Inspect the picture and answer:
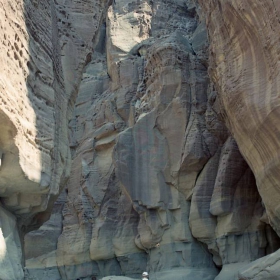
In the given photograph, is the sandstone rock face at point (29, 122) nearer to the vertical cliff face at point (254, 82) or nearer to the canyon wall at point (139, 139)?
the canyon wall at point (139, 139)

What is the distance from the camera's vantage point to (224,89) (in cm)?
1143

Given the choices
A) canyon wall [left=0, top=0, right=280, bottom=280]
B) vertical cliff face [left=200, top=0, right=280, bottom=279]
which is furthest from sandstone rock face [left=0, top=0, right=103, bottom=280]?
vertical cliff face [left=200, top=0, right=280, bottom=279]

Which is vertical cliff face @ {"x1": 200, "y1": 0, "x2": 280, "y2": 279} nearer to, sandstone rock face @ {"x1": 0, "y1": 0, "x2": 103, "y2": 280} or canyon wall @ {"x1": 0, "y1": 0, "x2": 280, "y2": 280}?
canyon wall @ {"x1": 0, "y1": 0, "x2": 280, "y2": 280}

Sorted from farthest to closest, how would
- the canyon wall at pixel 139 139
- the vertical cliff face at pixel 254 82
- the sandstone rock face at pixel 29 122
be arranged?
the vertical cliff face at pixel 254 82
the canyon wall at pixel 139 139
the sandstone rock face at pixel 29 122

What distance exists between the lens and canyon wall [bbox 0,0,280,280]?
8328 millimetres

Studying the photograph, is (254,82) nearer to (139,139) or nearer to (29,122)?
(29,122)

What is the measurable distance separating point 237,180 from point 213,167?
1.92m

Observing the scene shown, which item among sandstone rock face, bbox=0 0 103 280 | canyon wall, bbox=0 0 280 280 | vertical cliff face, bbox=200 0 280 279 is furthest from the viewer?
vertical cliff face, bbox=200 0 280 279

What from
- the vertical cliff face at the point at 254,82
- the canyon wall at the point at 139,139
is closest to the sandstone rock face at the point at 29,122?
the canyon wall at the point at 139,139

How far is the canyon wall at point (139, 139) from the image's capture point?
8328 millimetres

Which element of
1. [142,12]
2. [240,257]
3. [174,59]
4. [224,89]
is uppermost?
[142,12]

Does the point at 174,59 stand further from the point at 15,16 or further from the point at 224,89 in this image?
the point at 15,16

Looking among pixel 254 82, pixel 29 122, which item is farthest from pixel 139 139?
pixel 29 122

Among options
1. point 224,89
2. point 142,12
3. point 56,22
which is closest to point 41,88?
point 56,22
